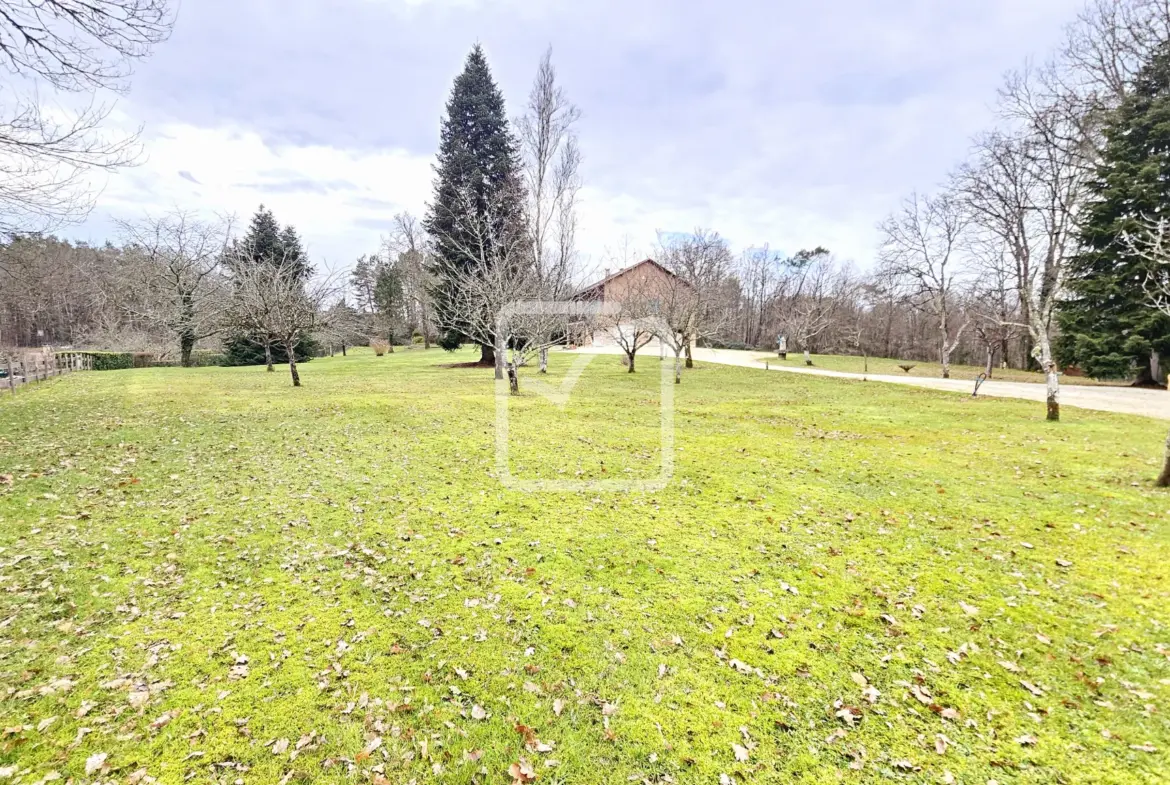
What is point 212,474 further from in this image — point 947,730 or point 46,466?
point 947,730

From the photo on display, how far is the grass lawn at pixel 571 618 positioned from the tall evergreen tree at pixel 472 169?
19381 millimetres

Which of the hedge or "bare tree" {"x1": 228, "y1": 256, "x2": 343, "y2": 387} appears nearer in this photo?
"bare tree" {"x1": 228, "y1": 256, "x2": 343, "y2": 387}

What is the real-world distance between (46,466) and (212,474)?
2294 mm

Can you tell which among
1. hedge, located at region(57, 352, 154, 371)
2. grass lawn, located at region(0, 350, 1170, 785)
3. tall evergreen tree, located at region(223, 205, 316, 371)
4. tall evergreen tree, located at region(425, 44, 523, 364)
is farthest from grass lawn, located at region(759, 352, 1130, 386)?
hedge, located at region(57, 352, 154, 371)

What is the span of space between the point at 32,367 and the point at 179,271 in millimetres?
11445

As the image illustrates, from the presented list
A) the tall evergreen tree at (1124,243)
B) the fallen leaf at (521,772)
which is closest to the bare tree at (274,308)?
the fallen leaf at (521,772)

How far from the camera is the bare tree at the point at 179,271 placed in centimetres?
2614

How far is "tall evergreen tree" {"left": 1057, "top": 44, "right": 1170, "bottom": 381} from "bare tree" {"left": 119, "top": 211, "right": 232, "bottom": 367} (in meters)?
42.7

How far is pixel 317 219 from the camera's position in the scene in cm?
2962

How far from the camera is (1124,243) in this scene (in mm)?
20547

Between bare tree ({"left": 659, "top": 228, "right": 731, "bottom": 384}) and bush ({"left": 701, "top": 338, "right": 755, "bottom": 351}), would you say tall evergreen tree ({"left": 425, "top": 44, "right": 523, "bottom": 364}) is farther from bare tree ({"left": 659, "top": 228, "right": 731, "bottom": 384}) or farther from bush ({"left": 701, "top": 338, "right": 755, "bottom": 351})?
bush ({"left": 701, "top": 338, "right": 755, "bottom": 351})

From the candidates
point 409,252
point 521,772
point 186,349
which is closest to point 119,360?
point 186,349

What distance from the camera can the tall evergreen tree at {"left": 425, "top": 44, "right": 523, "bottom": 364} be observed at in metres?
25.7

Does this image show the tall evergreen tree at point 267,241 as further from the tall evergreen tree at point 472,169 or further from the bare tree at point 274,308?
the tall evergreen tree at point 472,169
